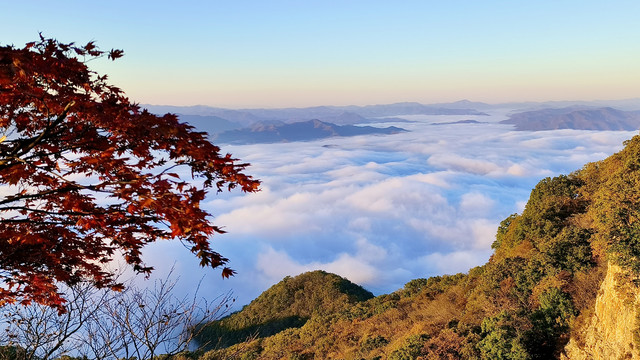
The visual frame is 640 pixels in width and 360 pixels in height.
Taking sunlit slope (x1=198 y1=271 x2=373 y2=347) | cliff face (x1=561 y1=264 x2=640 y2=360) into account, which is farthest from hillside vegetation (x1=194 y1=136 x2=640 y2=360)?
sunlit slope (x1=198 y1=271 x2=373 y2=347)

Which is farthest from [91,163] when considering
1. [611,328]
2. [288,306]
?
[288,306]

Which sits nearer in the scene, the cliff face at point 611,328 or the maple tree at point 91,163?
the maple tree at point 91,163

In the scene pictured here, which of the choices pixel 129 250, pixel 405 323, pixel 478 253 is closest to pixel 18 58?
pixel 129 250

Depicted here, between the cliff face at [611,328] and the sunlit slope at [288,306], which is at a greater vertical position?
the cliff face at [611,328]

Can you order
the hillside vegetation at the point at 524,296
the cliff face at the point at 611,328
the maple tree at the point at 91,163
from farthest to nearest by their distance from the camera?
the hillside vegetation at the point at 524,296, the cliff face at the point at 611,328, the maple tree at the point at 91,163

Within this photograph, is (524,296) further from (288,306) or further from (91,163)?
(288,306)

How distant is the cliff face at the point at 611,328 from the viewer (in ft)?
28.6

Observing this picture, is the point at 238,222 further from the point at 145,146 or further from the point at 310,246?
the point at 145,146

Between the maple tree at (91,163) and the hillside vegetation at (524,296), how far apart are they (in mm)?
3415

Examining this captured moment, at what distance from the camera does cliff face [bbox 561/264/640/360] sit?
8727 millimetres

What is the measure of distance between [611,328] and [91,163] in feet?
39.1

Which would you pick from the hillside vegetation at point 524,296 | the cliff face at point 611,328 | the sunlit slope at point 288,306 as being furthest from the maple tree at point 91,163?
the sunlit slope at point 288,306

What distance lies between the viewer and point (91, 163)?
182 inches

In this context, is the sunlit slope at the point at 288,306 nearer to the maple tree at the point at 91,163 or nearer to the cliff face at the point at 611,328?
the cliff face at the point at 611,328
